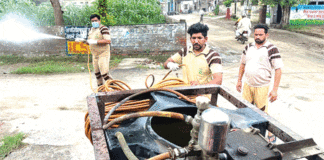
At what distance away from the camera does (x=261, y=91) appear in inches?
128

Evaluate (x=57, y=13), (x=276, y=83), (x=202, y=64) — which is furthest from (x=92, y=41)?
(x=57, y=13)

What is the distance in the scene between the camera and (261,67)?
3152 mm

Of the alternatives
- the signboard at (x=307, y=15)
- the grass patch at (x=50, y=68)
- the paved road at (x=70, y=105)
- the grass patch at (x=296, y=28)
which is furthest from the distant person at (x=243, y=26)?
Answer: the signboard at (x=307, y=15)

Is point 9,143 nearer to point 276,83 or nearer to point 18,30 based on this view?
point 276,83

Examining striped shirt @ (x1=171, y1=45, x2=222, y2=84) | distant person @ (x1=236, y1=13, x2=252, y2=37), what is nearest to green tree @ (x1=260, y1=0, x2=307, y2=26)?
distant person @ (x1=236, y1=13, x2=252, y2=37)

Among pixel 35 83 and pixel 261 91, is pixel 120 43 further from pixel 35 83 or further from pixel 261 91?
pixel 261 91

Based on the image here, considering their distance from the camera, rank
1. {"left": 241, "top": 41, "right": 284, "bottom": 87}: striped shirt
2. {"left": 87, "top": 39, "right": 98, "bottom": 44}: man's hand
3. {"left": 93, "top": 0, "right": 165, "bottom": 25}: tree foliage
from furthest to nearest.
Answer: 1. {"left": 93, "top": 0, "right": 165, "bottom": 25}: tree foliage
2. {"left": 87, "top": 39, "right": 98, "bottom": 44}: man's hand
3. {"left": 241, "top": 41, "right": 284, "bottom": 87}: striped shirt

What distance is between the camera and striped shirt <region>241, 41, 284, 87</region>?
3.02 metres

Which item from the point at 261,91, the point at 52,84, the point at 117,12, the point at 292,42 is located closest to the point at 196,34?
the point at 261,91

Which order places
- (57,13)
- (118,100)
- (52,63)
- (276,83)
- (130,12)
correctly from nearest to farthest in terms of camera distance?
1. (118,100)
2. (276,83)
3. (52,63)
4. (57,13)
5. (130,12)

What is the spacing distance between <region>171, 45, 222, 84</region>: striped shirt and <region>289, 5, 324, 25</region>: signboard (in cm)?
1858

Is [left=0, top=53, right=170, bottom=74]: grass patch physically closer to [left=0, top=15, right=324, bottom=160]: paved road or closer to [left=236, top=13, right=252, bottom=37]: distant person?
[left=0, top=15, right=324, bottom=160]: paved road

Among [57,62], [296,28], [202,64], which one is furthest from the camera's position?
[296,28]

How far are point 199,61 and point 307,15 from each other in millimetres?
19439
